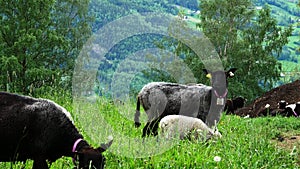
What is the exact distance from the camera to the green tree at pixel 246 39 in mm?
40531

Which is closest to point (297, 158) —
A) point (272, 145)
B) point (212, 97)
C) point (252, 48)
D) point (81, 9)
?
point (272, 145)

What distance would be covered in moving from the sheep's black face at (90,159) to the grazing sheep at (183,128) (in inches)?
119

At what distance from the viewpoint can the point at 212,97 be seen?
1141 cm

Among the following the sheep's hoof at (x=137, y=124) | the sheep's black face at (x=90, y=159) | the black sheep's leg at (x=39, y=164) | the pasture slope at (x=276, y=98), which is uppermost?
the sheep's black face at (x=90, y=159)

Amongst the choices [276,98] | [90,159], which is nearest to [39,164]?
[90,159]

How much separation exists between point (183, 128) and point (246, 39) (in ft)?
108

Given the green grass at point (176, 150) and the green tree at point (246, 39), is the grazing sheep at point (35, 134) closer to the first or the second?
the green grass at point (176, 150)

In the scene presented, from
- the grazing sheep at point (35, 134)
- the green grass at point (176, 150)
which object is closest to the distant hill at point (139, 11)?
the green grass at point (176, 150)

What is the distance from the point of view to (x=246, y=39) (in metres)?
41.3

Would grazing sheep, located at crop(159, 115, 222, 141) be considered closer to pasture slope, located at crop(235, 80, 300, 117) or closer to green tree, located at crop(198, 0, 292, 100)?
pasture slope, located at crop(235, 80, 300, 117)

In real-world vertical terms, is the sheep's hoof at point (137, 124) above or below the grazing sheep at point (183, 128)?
below

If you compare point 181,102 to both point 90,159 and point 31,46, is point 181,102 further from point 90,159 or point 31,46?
point 31,46

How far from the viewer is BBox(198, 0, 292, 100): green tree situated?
40531mm

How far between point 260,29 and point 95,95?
31450mm
